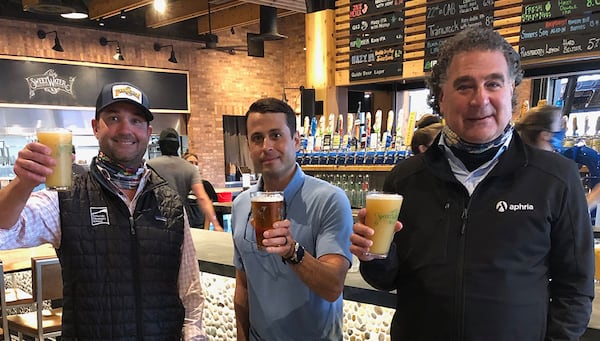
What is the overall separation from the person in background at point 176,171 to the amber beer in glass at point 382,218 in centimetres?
390

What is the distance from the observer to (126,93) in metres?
1.62

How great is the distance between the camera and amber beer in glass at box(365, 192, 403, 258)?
1353mm

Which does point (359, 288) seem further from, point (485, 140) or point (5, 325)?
point (5, 325)

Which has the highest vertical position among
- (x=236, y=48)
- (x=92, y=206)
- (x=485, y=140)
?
(x=236, y=48)

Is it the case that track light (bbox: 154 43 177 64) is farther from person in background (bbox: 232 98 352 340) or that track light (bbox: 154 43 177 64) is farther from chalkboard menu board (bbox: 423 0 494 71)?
person in background (bbox: 232 98 352 340)

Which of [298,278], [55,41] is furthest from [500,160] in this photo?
[55,41]

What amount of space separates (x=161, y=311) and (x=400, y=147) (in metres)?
2.75

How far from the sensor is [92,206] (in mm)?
1604

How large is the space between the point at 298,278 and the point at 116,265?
25.1 inches

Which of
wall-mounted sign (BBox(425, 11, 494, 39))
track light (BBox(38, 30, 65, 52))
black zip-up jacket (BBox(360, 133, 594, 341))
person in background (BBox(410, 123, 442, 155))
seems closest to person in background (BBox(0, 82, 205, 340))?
black zip-up jacket (BBox(360, 133, 594, 341))

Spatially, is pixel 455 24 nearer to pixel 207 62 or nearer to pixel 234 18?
pixel 234 18

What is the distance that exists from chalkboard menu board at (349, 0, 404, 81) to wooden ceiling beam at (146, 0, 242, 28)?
475cm

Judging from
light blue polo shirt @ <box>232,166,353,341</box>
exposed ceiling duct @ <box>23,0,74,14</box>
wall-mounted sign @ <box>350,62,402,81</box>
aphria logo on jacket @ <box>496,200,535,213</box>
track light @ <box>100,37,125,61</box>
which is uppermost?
track light @ <box>100,37,125,61</box>

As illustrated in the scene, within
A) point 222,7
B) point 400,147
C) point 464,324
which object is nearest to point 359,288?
point 464,324
